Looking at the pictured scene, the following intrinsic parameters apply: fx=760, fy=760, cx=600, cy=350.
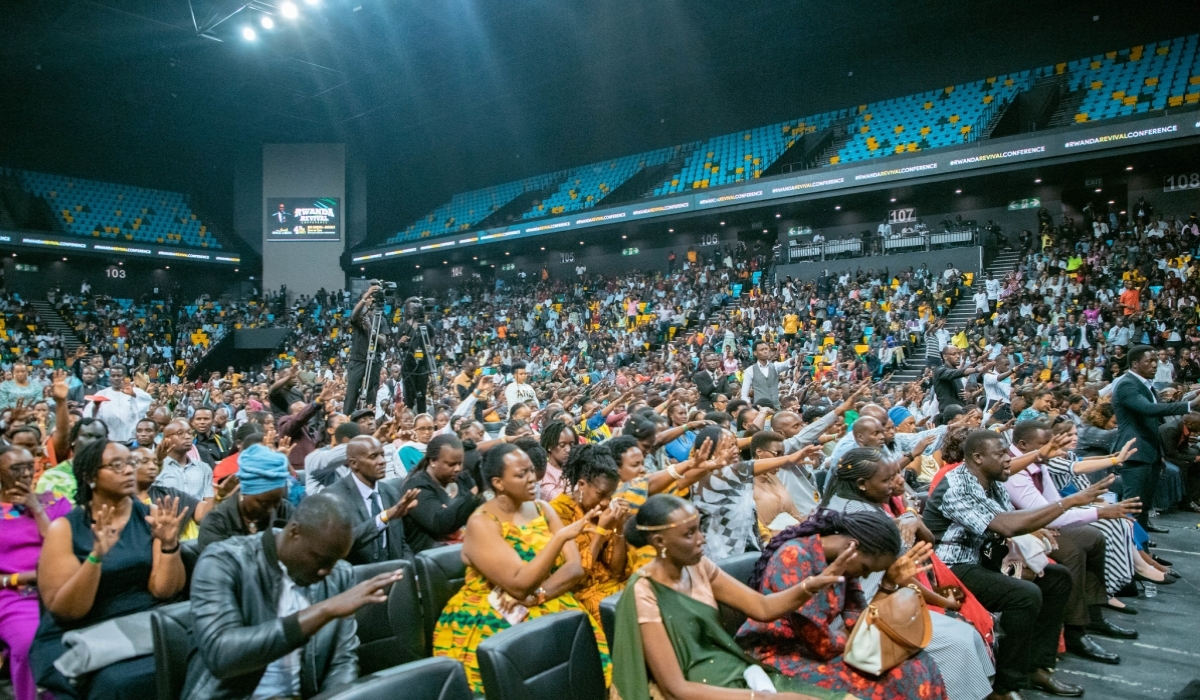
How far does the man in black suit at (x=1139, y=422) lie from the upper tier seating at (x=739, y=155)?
1617 centimetres

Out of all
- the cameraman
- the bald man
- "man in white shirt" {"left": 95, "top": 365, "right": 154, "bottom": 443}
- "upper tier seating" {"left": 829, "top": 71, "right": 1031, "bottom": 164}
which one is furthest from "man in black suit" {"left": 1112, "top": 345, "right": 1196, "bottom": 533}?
"upper tier seating" {"left": 829, "top": 71, "right": 1031, "bottom": 164}

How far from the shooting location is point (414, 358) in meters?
8.63

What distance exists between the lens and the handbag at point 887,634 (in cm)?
248

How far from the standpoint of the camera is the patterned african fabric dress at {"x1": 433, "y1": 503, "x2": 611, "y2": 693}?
114 inches

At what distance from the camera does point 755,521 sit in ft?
14.2

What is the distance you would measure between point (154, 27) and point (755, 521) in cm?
2308

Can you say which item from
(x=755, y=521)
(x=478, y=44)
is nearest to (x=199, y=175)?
(x=478, y=44)

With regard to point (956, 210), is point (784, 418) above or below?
below

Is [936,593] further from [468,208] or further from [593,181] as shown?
[468,208]

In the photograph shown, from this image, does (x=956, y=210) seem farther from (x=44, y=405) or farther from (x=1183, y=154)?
(x=44, y=405)

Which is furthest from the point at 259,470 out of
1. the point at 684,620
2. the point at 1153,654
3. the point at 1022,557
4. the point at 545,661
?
the point at 1153,654

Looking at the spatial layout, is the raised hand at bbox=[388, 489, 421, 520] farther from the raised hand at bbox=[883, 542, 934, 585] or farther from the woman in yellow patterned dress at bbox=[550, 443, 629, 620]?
the raised hand at bbox=[883, 542, 934, 585]

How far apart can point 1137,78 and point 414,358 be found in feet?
61.1

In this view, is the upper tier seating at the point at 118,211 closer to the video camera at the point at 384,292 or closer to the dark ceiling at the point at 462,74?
the dark ceiling at the point at 462,74
